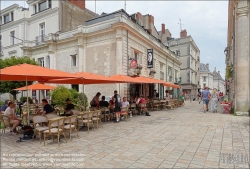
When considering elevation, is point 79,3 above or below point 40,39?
above

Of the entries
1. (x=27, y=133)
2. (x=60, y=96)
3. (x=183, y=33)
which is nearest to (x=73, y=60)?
(x=60, y=96)

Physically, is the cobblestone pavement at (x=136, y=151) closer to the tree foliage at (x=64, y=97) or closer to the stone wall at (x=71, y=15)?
the tree foliage at (x=64, y=97)

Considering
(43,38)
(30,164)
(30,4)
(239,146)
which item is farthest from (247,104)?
(30,4)

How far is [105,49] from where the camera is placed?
49.1 ft

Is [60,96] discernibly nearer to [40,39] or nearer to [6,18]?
[40,39]

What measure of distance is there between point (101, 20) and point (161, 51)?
8377 millimetres

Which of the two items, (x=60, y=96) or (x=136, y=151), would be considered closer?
(x=136, y=151)

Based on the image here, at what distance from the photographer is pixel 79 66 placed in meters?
16.3

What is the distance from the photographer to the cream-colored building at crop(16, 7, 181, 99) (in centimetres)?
1407

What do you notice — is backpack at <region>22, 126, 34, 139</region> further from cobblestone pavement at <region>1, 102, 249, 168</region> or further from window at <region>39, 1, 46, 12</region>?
window at <region>39, 1, 46, 12</region>

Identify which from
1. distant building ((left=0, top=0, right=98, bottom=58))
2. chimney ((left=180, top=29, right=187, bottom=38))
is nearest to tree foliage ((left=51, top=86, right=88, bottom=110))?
distant building ((left=0, top=0, right=98, bottom=58))

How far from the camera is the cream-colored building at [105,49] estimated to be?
46.2 feet

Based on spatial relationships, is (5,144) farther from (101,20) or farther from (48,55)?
(48,55)

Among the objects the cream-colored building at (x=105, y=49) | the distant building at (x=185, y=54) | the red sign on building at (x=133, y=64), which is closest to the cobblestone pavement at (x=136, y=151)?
the cream-colored building at (x=105, y=49)
